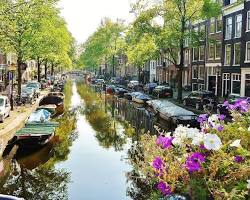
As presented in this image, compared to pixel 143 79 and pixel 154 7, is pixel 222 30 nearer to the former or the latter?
pixel 154 7

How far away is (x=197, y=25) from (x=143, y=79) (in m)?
28.1

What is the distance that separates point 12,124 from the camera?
22234 mm

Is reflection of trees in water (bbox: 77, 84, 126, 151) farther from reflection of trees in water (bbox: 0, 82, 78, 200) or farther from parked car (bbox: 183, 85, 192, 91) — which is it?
parked car (bbox: 183, 85, 192, 91)

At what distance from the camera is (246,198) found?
3.98m

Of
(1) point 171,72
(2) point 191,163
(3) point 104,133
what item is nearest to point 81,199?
(2) point 191,163

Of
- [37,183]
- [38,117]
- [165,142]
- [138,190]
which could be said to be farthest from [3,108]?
[165,142]

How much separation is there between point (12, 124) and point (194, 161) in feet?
63.8

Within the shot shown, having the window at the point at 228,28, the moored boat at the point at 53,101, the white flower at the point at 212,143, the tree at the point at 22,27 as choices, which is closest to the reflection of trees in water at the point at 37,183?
the white flower at the point at 212,143

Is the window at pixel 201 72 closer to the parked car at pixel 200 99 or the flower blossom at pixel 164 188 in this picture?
the parked car at pixel 200 99

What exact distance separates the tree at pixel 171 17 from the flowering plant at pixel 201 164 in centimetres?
3267

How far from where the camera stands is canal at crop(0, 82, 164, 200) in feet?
47.3

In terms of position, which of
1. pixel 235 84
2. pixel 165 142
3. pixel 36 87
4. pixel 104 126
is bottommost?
pixel 104 126

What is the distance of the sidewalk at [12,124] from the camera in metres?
18.7

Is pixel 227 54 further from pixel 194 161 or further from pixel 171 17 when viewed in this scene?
pixel 194 161
